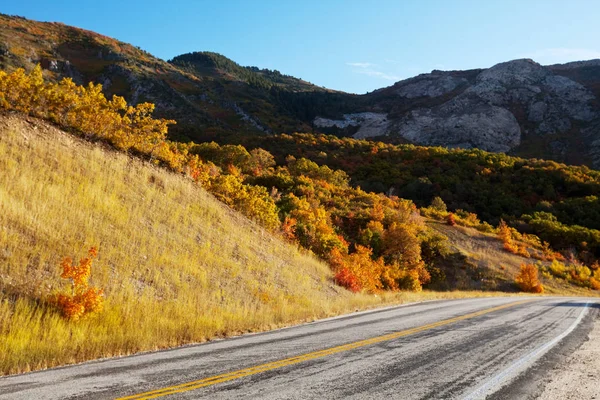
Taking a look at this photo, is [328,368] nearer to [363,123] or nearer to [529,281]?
[529,281]

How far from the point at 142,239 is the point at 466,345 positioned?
897 cm

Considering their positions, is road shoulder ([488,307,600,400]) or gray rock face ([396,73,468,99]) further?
gray rock face ([396,73,468,99])

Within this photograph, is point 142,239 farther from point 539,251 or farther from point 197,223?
point 539,251

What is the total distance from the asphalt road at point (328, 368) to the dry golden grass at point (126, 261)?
969mm

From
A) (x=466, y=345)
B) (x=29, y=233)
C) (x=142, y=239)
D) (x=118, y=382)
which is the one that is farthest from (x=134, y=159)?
(x=466, y=345)

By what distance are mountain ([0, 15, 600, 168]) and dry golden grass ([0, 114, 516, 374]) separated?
54.1 m

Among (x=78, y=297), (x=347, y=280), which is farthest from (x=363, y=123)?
(x=78, y=297)

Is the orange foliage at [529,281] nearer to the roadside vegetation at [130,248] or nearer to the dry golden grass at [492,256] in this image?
the dry golden grass at [492,256]

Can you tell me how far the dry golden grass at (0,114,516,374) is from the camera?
6863 mm

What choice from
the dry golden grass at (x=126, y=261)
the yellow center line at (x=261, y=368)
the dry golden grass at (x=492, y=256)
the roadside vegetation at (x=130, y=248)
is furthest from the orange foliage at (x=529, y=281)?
the yellow center line at (x=261, y=368)

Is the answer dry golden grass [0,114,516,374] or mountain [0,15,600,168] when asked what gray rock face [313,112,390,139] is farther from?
dry golden grass [0,114,516,374]

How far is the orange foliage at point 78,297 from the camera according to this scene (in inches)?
282

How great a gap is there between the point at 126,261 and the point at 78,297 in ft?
8.13

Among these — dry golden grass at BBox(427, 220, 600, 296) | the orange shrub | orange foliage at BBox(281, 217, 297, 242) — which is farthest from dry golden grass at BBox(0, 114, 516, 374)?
dry golden grass at BBox(427, 220, 600, 296)
